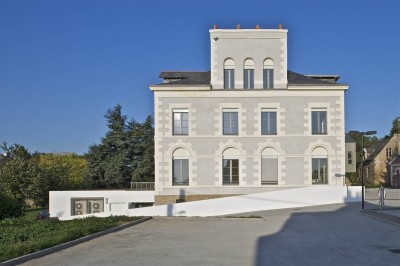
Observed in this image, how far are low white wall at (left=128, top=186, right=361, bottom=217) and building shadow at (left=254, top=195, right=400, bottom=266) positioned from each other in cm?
961

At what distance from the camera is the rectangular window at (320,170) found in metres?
34.4

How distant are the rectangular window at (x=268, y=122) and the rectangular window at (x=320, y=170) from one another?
12.6 ft

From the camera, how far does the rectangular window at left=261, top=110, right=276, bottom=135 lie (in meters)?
34.5

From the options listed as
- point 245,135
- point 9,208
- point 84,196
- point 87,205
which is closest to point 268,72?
point 245,135

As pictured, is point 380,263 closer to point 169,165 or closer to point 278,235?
point 278,235

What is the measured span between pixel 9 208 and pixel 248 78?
1944 centimetres

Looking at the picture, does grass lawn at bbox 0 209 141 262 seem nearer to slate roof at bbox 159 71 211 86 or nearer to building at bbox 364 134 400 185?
slate roof at bbox 159 71 211 86

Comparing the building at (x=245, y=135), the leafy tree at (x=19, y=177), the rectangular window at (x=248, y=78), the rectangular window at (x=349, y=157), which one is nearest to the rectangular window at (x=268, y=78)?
the building at (x=245, y=135)

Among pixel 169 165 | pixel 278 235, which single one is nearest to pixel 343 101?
pixel 169 165

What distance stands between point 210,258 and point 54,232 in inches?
242

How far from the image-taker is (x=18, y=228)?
1559 centimetres

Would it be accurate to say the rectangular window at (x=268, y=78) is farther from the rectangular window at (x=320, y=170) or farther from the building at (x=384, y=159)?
the building at (x=384, y=159)

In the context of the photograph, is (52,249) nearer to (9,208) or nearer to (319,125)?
(9,208)

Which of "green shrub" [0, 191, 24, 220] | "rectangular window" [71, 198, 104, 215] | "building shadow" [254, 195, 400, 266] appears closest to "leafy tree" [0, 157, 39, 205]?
"rectangular window" [71, 198, 104, 215]
